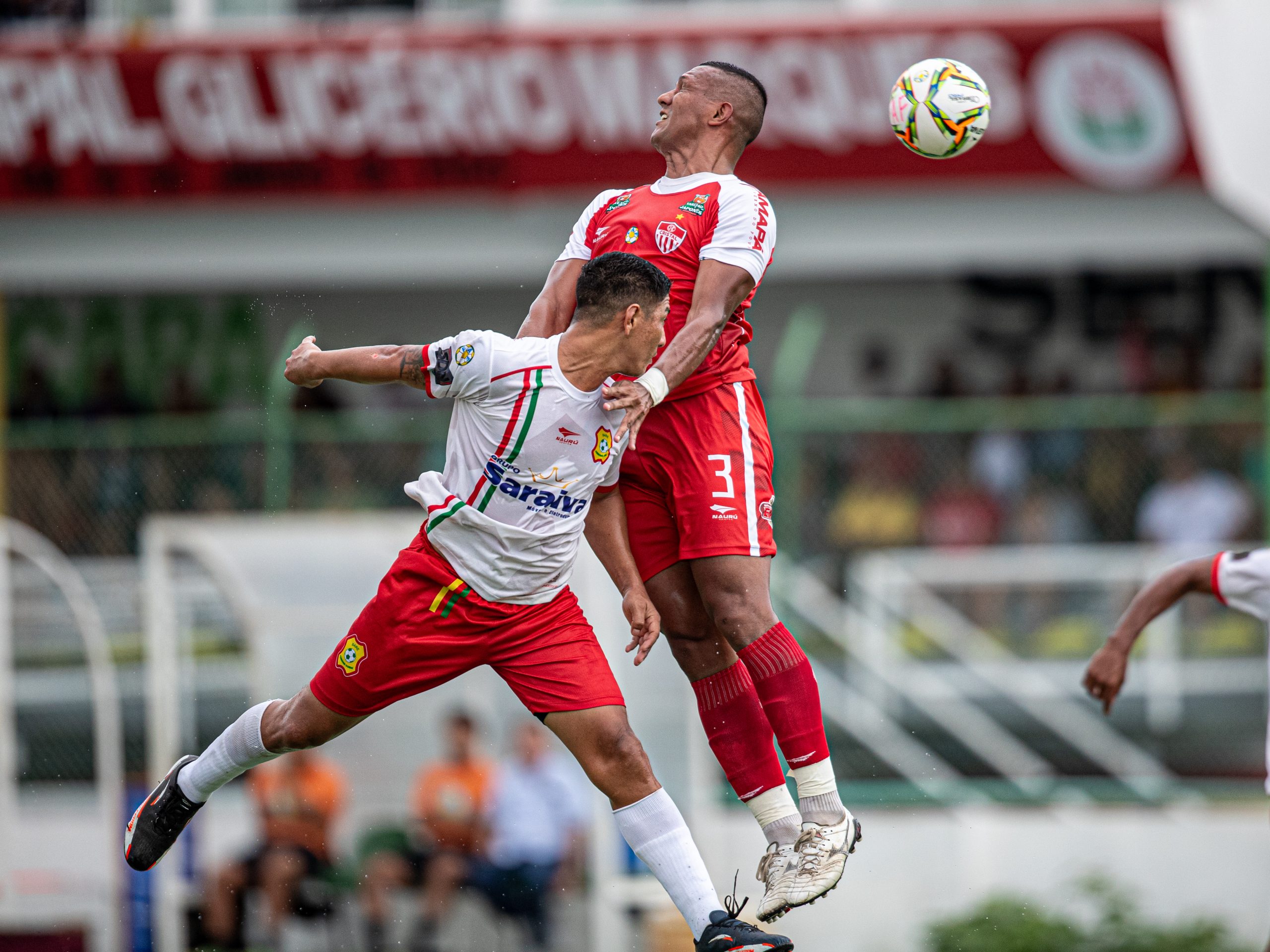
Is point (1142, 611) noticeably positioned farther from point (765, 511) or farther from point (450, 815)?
point (450, 815)

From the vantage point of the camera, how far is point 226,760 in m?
7.16

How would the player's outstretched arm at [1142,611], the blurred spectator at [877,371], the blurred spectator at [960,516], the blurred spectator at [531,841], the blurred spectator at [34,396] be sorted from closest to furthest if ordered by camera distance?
the player's outstretched arm at [1142,611]
the blurred spectator at [531,841]
the blurred spectator at [960,516]
the blurred spectator at [34,396]
the blurred spectator at [877,371]

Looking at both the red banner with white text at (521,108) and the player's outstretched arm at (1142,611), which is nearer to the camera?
the player's outstretched arm at (1142,611)

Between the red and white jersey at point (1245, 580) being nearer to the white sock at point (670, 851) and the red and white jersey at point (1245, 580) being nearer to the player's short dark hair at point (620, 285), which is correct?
the white sock at point (670, 851)

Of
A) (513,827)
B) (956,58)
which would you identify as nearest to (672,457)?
(513,827)

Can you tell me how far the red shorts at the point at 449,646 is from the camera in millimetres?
6555

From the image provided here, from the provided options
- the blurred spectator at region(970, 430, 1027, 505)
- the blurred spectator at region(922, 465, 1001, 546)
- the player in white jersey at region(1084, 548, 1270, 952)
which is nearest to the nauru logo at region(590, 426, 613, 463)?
the player in white jersey at region(1084, 548, 1270, 952)

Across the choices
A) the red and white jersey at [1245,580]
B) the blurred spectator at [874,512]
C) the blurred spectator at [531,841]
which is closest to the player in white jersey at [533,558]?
the red and white jersey at [1245,580]

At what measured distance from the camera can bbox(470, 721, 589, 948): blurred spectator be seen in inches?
487

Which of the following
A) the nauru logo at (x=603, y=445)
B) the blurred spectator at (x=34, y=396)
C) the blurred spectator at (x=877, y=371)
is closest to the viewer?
the nauru logo at (x=603, y=445)

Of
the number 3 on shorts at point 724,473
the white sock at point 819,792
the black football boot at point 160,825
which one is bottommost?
the black football boot at point 160,825

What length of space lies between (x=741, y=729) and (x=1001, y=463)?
7.57 metres

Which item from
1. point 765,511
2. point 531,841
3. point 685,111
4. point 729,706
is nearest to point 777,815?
point 729,706

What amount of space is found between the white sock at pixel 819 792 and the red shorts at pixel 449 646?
2.62 ft
